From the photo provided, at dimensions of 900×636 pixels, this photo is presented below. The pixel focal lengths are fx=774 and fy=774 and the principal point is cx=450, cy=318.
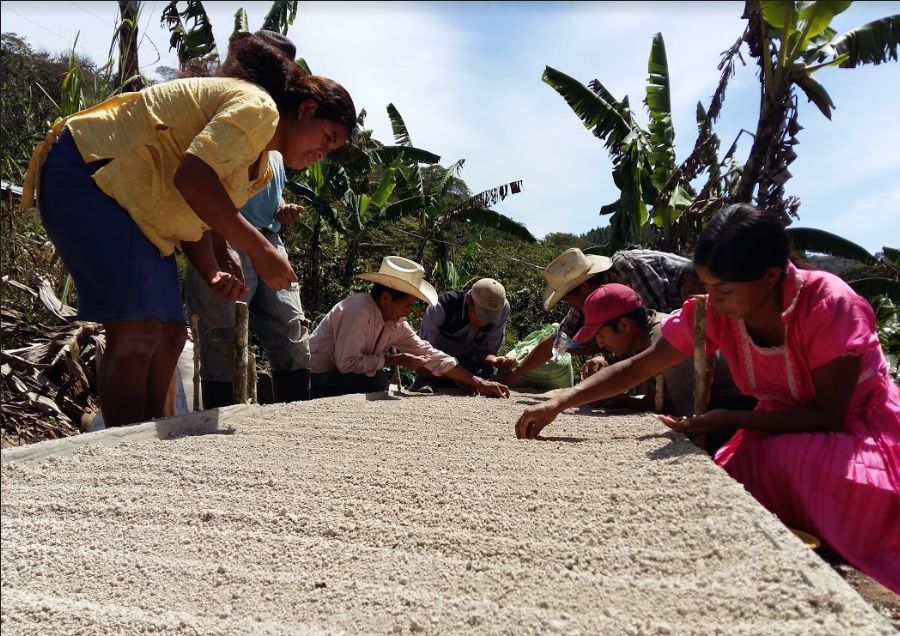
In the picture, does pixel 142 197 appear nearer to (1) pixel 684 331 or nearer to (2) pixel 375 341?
(1) pixel 684 331

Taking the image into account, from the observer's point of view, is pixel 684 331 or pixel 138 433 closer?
pixel 138 433

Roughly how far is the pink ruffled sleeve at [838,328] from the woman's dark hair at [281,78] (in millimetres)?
1665

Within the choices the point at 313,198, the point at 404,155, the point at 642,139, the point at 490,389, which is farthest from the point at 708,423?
the point at 404,155

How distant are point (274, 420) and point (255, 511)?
1.15 meters

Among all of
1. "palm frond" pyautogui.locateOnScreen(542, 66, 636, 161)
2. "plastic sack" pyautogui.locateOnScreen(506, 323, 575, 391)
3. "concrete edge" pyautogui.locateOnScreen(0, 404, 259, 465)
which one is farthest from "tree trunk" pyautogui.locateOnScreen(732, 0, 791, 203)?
"concrete edge" pyautogui.locateOnScreen(0, 404, 259, 465)

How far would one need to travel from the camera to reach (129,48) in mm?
5715

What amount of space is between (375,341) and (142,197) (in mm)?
2133

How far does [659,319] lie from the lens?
3.65 meters

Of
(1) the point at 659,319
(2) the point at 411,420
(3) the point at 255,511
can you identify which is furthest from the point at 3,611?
(1) the point at 659,319

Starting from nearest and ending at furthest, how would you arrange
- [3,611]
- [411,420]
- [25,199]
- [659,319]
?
1. [3,611]
2. [25,199]
3. [411,420]
4. [659,319]

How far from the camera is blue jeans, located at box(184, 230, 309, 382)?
349 cm

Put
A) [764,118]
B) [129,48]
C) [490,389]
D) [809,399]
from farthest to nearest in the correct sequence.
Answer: [764,118]
[129,48]
[490,389]
[809,399]

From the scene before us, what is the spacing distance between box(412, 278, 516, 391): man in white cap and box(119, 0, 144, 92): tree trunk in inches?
103

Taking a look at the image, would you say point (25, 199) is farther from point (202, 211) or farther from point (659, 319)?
point (659, 319)
